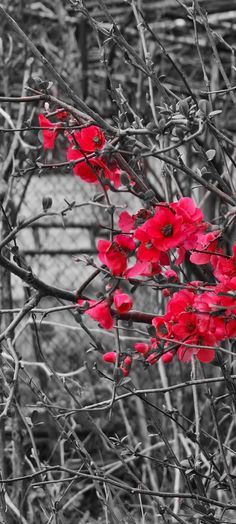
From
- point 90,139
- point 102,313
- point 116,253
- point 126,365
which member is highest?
point 90,139

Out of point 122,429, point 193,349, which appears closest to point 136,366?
point 122,429

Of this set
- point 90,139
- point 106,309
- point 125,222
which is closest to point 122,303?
point 106,309

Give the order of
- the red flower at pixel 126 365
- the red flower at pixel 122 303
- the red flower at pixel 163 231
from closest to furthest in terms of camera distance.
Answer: the red flower at pixel 163 231
the red flower at pixel 122 303
the red flower at pixel 126 365

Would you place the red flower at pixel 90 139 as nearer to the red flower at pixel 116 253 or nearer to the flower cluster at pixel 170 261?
the flower cluster at pixel 170 261

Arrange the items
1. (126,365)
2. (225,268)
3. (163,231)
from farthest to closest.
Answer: (126,365) → (225,268) → (163,231)

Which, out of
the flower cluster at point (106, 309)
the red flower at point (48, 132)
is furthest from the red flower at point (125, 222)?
the red flower at point (48, 132)

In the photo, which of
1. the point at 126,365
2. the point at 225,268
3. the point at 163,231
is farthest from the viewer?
the point at 126,365

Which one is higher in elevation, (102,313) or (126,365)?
(102,313)

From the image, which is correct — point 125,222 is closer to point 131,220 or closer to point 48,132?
point 131,220

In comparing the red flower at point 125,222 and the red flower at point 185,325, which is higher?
the red flower at point 125,222

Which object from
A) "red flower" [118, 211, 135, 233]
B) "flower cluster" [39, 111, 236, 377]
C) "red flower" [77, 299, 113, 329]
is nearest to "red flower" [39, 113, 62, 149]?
"flower cluster" [39, 111, 236, 377]

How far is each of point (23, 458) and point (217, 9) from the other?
417 centimetres

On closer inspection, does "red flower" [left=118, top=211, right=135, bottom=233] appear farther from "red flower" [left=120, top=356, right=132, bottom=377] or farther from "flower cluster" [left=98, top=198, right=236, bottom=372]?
"red flower" [left=120, top=356, right=132, bottom=377]

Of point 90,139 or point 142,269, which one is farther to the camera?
point 90,139
